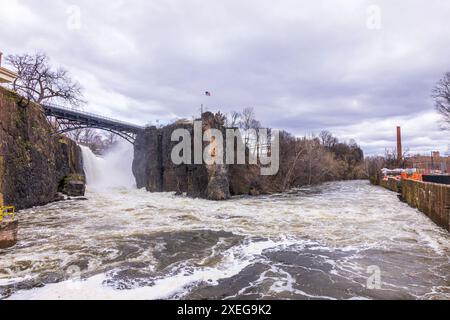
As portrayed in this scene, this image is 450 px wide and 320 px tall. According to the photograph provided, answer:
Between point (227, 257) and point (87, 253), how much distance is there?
4431mm

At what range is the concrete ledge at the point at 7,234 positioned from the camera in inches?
362

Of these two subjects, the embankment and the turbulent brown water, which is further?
the embankment

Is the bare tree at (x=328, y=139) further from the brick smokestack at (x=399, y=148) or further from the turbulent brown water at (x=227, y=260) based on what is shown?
the turbulent brown water at (x=227, y=260)

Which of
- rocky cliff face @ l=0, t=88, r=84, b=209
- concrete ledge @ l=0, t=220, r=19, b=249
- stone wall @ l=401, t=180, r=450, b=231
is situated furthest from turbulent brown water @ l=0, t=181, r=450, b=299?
rocky cliff face @ l=0, t=88, r=84, b=209

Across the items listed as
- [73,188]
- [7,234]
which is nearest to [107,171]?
[73,188]

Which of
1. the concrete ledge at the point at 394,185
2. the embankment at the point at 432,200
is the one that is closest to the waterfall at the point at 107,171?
the concrete ledge at the point at 394,185

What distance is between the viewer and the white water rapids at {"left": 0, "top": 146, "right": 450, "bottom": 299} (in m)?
6.02

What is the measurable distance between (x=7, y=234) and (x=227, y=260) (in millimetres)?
7382

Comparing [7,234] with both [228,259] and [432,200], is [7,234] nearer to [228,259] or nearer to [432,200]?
[228,259]

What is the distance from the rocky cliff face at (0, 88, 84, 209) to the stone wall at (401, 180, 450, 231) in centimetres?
2268

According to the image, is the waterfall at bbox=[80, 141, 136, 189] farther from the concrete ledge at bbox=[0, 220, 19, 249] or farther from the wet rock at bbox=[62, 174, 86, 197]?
the concrete ledge at bbox=[0, 220, 19, 249]

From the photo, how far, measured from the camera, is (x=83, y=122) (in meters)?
42.2
